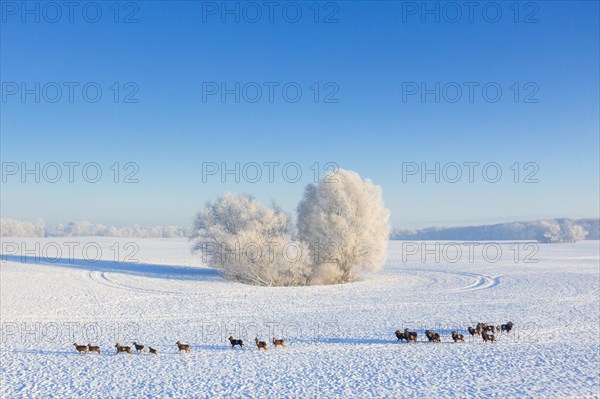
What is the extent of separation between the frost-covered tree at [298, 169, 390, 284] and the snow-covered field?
Result: 7159mm

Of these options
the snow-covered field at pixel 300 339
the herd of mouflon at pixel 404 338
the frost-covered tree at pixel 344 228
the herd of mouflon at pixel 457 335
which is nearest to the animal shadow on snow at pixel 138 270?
the snow-covered field at pixel 300 339

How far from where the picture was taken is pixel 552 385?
15133 millimetres

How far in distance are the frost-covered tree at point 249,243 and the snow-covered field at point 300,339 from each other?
16.2 ft

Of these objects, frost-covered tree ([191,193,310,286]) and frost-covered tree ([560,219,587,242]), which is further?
frost-covered tree ([560,219,587,242])

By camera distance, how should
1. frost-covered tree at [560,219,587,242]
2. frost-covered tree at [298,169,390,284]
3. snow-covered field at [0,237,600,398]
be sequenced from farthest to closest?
frost-covered tree at [560,219,587,242] → frost-covered tree at [298,169,390,284] → snow-covered field at [0,237,600,398]

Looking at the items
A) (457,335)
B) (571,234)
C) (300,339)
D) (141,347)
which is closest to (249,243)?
(300,339)

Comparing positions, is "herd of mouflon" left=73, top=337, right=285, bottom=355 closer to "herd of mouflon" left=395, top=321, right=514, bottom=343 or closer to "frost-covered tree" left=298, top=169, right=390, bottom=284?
"herd of mouflon" left=395, top=321, right=514, bottom=343

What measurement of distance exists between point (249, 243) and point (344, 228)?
35.2 feet

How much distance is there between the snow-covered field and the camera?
615 inches

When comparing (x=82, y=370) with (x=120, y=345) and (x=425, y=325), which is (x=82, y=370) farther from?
(x=425, y=325)

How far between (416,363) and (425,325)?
266 inches

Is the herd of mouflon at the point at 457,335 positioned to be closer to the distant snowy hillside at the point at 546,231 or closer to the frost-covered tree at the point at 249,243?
the frost-covered tree at the point at 249,243

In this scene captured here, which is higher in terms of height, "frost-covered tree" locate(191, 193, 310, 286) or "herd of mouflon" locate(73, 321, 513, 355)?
"frost-covered tree" locate(191, 193, 310, 286)

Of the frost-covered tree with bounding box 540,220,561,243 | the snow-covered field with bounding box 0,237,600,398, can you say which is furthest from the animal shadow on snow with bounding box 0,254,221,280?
the frost-covered tree with bounding box 540,220,561,243
